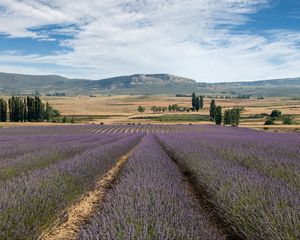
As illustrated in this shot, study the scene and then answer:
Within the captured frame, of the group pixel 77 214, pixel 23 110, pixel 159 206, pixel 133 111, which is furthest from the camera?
pixel 133 111

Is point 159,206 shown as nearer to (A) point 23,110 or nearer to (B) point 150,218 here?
(B) point 150,218

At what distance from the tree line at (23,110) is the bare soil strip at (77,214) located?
59.9 metres

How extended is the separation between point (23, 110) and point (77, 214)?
6328 cm

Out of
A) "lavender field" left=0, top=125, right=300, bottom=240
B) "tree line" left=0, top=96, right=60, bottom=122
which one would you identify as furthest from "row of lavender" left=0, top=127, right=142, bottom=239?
"tree line" left=0, top=96, right=60, bottom=122

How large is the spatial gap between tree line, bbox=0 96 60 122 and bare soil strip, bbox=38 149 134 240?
2360 inches

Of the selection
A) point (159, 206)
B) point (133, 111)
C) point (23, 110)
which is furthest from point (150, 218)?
point (133, 111)

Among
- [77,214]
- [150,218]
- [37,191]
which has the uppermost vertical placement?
[150,218]

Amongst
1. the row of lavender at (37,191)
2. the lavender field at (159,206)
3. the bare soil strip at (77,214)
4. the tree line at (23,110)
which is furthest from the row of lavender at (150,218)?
the tree line at (23,110)

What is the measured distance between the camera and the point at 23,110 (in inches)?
2520

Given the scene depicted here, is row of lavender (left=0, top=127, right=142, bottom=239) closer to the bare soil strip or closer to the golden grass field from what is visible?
the bare soil strip

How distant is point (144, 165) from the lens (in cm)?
682

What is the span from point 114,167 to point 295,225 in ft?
25.0

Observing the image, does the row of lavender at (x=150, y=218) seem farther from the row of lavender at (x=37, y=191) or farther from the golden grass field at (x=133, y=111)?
the golden grass field at (x=133, y=111)

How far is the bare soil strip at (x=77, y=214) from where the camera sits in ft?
14.6
